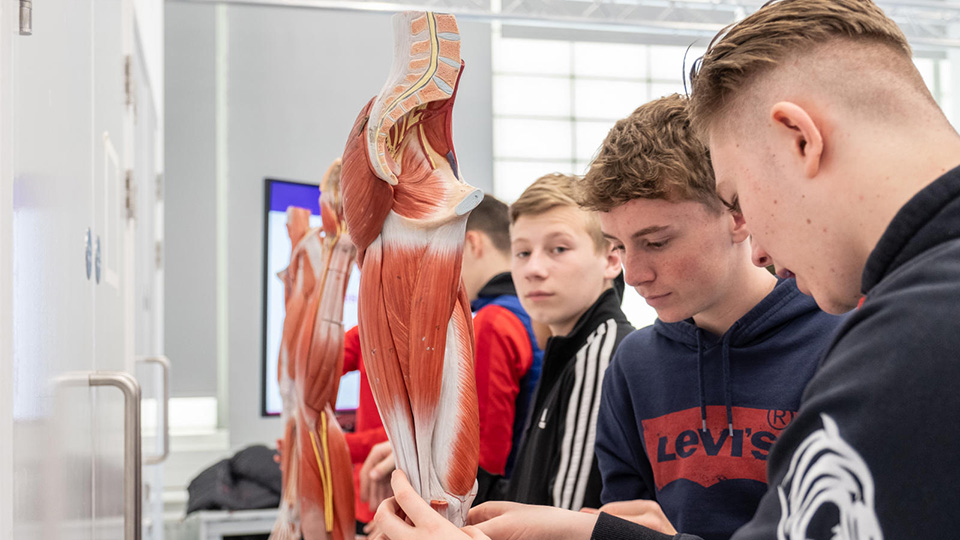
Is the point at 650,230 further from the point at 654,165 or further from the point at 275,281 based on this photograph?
the point at 275,281

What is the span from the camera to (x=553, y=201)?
196 cm

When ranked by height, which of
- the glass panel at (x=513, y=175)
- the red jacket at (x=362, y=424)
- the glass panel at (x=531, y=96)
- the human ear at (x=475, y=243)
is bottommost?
the red jacket at (x=362, y=424)

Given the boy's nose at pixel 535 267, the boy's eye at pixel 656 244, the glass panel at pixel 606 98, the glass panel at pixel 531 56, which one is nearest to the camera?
the boy's eye at pixel 656 244

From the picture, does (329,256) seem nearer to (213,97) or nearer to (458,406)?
(458,406)

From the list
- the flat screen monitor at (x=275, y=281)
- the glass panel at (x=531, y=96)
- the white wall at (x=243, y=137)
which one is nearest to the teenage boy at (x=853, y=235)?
the flat screen monitor at (x=275, y=281)

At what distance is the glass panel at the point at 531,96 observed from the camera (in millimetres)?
7027

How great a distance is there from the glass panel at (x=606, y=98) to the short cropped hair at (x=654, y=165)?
6.05 meters

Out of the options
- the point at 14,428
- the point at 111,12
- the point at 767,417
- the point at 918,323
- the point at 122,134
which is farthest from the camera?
the point at 122,134

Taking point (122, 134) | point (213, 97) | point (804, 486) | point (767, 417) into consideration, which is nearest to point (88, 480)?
point (122, 134)

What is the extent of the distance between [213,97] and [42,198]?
202 inches

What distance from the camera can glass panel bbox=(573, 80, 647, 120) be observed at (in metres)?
7.34

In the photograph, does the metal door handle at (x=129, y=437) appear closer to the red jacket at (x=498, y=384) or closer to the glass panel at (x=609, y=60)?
the red jacket at (x=498, y=384)

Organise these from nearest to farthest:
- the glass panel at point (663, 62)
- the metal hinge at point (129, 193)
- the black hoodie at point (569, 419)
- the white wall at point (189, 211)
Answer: the black hoodie at point (569, 419) < the metal hinge at point (129, 193) < the white wall at point (189, 211) < the glass panel at point (663, 62)

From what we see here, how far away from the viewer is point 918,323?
0.63 m
